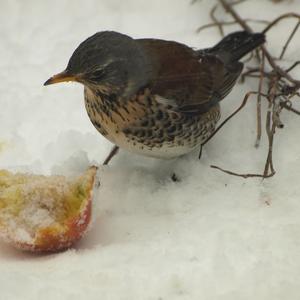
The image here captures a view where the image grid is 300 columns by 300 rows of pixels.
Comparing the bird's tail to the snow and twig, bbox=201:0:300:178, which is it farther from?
the snow

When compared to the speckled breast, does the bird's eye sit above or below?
above

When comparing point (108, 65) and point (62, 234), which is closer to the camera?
point (62, 234)

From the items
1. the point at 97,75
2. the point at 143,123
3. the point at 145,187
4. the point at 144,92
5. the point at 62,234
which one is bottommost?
the point at 145,187

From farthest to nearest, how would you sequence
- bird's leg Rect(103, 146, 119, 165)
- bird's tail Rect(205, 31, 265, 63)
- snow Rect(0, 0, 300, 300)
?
bird's tail Rect(205, 31, 265, 63)
bird's leg Rect(103, 146, 119, 165)
snow Rect(0, 0, 300, 300)

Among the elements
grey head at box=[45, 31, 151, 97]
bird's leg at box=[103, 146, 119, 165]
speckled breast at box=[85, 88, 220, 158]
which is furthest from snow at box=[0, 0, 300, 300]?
grey head at box=[45, 31, 151, 97]

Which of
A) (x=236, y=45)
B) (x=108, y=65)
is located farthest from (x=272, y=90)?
(x=108, y=65)

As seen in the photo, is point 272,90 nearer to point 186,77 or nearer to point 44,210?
point 186,77

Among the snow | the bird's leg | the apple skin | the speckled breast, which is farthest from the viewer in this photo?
the bird's leg

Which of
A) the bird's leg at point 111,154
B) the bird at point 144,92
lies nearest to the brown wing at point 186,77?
the bird at point 144,92
